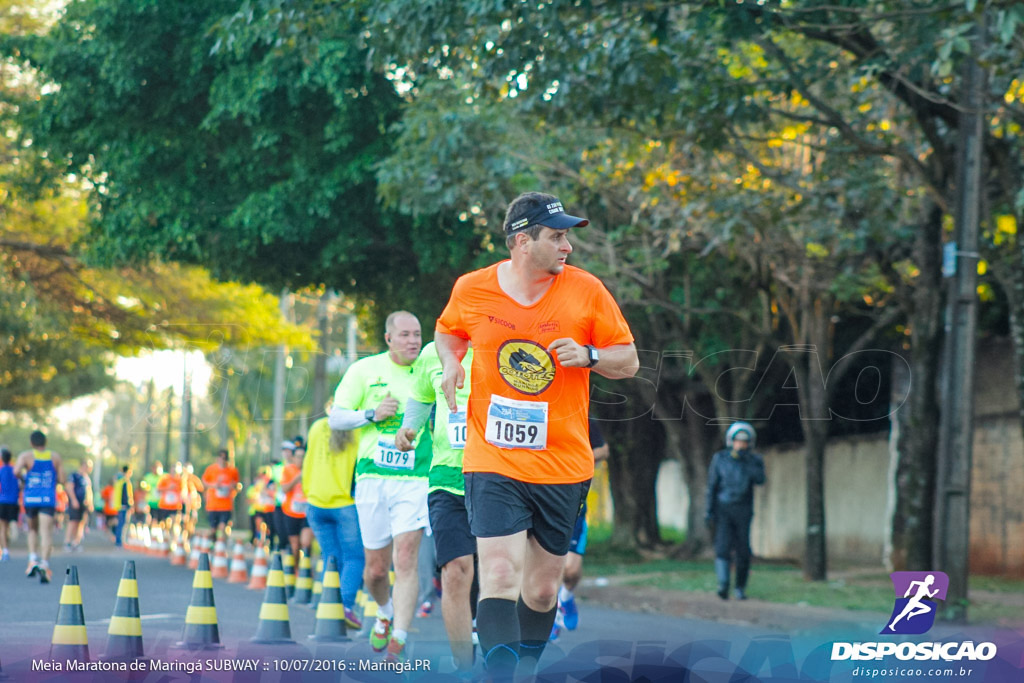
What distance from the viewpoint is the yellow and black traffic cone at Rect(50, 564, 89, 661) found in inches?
261

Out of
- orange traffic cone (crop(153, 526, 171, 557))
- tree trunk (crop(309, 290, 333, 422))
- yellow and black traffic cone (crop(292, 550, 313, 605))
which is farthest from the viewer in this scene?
tree trunk (crop(309, 290, 333, 422))

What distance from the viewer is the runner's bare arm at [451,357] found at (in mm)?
5723

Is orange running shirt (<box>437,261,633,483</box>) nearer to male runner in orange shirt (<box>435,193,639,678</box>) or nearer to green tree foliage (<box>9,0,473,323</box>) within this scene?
male runner in orange shirt (<box>435,193,639,678</box>)

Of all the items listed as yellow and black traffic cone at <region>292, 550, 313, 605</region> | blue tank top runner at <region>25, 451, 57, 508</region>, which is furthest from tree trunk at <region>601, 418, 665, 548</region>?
yellow and black traffic cone at <region>292, 550, 313, 605</region>

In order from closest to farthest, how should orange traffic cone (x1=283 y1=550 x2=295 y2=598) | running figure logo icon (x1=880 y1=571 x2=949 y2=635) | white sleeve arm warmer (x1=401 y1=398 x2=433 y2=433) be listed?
running figure logo icon (x1=880 y1=571 x2=949 y2=635), white sleeve arm warmer (x1=401 y1=398 x2=433 y2=433), orange traffic cone (x1=283 y1=550 x2=295 y2=598)

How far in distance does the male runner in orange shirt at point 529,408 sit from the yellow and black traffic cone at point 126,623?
7.29ft

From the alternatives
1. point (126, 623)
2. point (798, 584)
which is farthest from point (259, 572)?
point (126, 623)

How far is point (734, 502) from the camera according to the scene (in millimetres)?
13922

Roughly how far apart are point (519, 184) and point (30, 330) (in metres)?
13.3

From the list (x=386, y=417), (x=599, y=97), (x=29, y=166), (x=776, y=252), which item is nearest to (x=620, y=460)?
(x=776, y=252)

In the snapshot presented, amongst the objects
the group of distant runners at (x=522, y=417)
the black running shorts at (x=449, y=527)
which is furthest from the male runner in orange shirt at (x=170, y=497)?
the group of distant runners at (x=522, y=417)

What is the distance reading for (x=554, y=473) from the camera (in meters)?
5.52

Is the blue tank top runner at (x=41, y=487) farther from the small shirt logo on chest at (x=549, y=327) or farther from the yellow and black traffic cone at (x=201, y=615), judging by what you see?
the small shirt logo on chest at (x=549, y=327)

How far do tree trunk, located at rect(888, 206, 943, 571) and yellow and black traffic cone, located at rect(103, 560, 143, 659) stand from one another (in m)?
8.28
